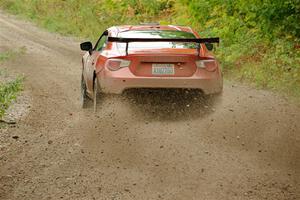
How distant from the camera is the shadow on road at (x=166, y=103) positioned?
24.9ft

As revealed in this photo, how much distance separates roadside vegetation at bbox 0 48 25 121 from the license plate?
6.84ft

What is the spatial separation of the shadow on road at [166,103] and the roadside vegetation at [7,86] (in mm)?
1759

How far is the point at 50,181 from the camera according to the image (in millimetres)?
5812

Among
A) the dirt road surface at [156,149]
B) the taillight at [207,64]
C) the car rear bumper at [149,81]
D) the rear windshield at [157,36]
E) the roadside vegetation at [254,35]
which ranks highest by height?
the rear windshield at [157,36]

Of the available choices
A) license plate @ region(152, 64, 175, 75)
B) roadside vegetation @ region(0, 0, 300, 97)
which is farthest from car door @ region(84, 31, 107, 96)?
roadside vegetation @ region(0, 0, 300, 97)

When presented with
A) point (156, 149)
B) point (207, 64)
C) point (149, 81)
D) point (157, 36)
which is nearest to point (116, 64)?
point (149, 81)

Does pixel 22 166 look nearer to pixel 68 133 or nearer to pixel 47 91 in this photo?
pixel 68 133

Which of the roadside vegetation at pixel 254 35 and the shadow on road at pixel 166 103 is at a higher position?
the shadow on road at pixel 166 103

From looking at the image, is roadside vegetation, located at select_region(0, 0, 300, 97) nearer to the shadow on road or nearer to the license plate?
the shadow on road

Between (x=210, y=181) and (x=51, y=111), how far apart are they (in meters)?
4.98

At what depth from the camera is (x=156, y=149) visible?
22.5 ft

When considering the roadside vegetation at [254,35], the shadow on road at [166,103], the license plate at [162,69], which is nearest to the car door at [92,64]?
the shadow on road at [166,103]

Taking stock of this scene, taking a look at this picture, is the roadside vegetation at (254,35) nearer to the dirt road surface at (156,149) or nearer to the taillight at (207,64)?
the dirt road surface at (156,149)

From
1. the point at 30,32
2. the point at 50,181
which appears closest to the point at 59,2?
the point at 30,32
